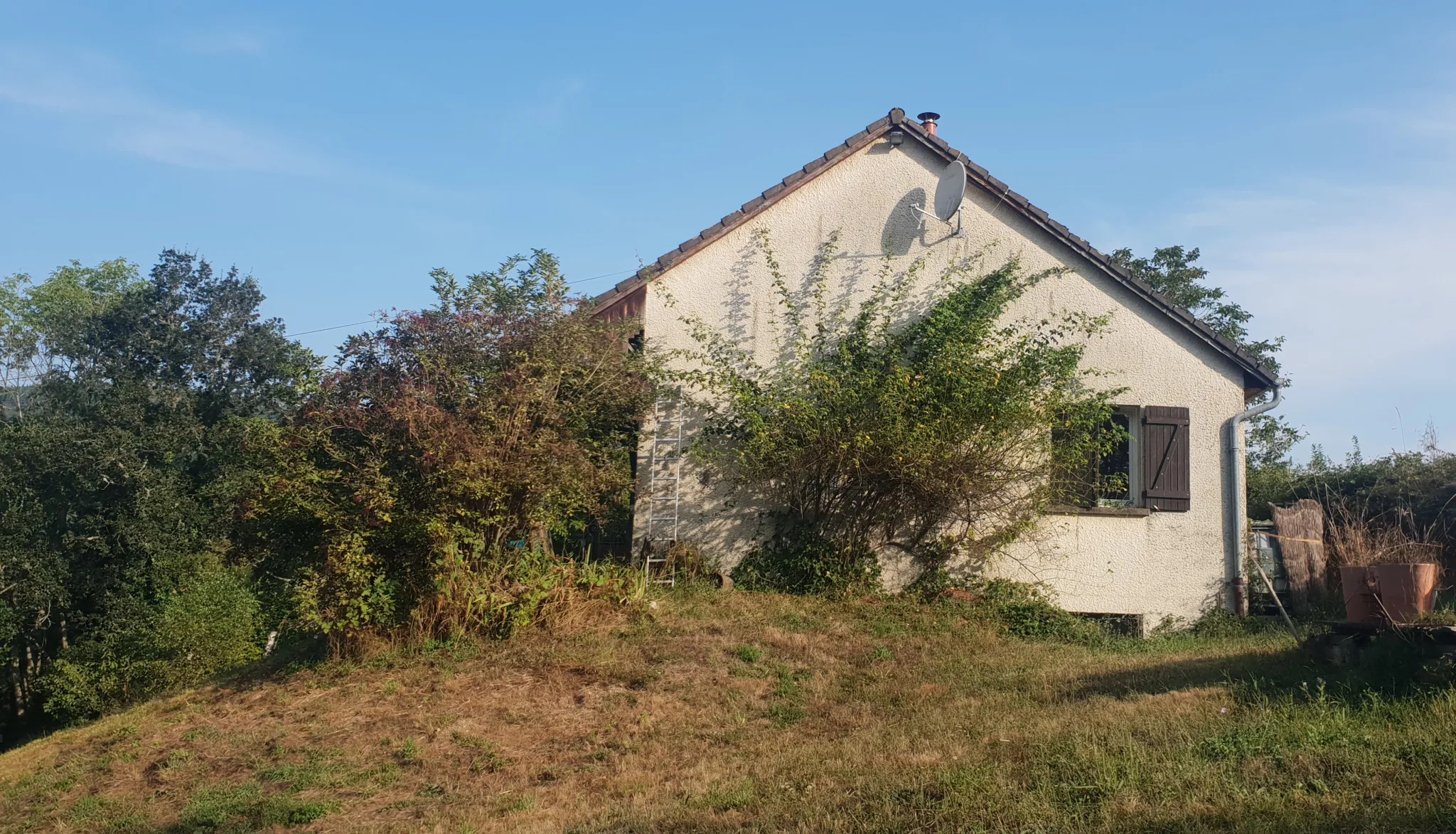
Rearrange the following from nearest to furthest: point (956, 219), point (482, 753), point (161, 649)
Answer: point (482, 753) → point (956, 219) → point (161, 649)

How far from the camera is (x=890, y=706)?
855 centimetres

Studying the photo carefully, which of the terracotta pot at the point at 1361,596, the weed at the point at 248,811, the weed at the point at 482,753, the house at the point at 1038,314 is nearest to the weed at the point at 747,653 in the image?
the weed at the point at 482,753

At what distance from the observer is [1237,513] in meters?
13.0

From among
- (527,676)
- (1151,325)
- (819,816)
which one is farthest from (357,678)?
(1151,325)

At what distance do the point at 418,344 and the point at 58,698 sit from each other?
18.3 metres

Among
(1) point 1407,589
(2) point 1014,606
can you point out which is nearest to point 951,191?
(2) point 1014,606

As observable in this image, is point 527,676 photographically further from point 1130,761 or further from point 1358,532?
point 1358,532

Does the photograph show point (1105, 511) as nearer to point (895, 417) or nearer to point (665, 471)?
point (895, 417)

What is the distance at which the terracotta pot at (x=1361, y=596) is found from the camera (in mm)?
7578

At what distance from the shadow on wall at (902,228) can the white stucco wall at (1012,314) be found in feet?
0.06

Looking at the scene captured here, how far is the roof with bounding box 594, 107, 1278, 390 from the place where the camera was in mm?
13234

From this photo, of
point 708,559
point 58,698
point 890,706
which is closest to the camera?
point 890,706

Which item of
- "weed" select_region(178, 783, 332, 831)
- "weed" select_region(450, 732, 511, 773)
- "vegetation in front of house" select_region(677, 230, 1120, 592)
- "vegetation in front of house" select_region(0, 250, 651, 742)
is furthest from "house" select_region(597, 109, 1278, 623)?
"weed" select_region(178, 783, 332, 831)

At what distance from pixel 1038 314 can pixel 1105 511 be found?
Result: 8.55ft
